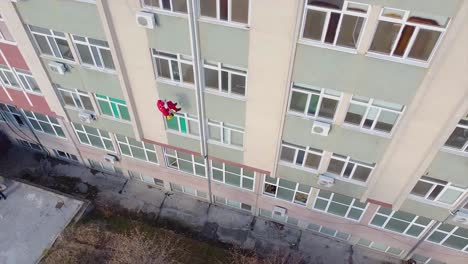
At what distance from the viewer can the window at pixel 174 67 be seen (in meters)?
14.0

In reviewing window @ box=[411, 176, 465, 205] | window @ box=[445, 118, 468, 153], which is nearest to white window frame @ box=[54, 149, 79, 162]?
window @ box=[411, 176, 465, 205]

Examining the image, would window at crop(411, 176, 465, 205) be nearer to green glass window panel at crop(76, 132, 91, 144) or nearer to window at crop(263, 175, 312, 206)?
window at crop(263, 175, 312, 206)

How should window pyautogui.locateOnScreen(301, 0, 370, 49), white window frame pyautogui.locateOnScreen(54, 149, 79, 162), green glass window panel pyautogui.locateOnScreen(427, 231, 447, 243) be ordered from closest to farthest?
1. window pyautogui.locateOnScreen(301, 0, 370, 49)
2. green glass window panel pyautogui.locateOnScreen(427, 231, 447, 243)
3. white window frame pyautogui.locateOnScreen(54, 149, 79, 162)

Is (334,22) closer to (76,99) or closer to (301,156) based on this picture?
(301,156)

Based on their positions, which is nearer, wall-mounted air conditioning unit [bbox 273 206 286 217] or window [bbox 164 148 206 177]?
window [bbox 164 148 206 177]

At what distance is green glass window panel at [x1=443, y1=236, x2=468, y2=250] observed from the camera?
17.6 meters

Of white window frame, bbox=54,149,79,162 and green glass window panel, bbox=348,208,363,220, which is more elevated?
green glass window panel, bbox=348,208,363,220

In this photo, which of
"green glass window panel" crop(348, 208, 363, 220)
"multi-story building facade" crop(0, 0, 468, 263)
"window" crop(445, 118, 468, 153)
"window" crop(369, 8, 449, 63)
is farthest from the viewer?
"green glass window panel" crop(348, 208, 363, 220)

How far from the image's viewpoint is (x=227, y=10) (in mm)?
11758

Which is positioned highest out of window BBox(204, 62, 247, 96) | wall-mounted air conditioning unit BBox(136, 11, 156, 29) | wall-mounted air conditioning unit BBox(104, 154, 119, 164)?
wall-mounted air conditioning unit BBox(136, 11, 156, 29)

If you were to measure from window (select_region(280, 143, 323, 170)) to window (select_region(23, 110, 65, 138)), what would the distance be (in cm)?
1411

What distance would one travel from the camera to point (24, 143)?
2530 cm

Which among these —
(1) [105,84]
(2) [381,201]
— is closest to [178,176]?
(1) [105,84]

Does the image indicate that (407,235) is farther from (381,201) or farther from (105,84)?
(105,84)
